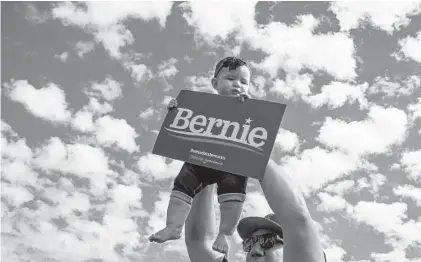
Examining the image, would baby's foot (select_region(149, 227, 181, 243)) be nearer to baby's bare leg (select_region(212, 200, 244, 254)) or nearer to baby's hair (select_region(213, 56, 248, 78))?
baby's bare leg (select_region(212, 200, 244, 254))

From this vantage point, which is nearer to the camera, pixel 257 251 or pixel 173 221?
pixel 173 221

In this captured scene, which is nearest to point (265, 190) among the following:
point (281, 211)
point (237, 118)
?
point (281, 211)

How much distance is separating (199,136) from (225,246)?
96cm

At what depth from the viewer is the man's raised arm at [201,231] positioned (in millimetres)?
4570

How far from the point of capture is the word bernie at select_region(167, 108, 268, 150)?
3707 millimetres

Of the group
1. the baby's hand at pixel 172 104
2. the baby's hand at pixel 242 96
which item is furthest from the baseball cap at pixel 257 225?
the baby's hand at pixel 172 104

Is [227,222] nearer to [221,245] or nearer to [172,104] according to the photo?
[221,245]

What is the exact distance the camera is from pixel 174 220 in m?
3.53

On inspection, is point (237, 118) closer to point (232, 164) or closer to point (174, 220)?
point (232, 164)

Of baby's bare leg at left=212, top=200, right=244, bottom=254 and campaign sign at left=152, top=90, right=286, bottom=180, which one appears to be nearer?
baby's bare leg at left=212, top=200, right=244, bottom=254

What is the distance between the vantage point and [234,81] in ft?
13.7

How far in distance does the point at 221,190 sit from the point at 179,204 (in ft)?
1.23

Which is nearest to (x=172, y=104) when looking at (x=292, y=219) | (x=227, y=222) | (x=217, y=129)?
(x=217, y=129)

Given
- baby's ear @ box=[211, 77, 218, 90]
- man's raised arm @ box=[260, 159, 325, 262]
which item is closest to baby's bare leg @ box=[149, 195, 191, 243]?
man's raised arm @ box=[260, 159, 325, 262]
